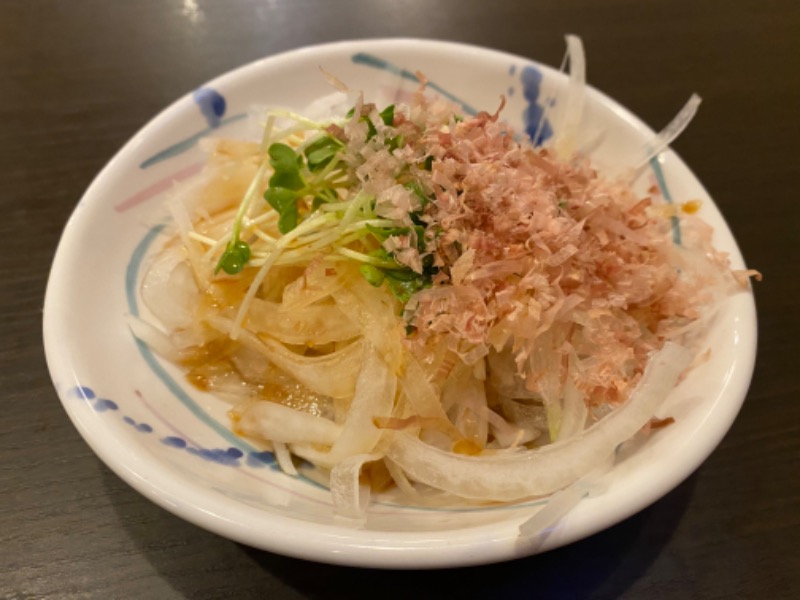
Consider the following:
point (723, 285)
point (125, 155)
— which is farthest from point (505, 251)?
point (125, 155)

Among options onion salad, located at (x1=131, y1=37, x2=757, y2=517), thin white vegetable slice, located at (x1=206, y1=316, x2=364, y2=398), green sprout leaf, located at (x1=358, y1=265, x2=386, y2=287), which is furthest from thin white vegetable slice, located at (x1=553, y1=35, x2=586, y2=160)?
thin white vegetable slice, located at (x1=206, y1=316, x2=364, y2=398)

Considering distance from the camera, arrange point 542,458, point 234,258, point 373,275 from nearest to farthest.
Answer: point 542,458 → point 373,275 → point 234,258

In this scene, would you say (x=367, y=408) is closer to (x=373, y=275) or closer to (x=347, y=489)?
(x=347, y=489)

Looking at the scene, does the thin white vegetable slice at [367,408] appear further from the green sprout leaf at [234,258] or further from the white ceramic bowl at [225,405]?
the green sprout leaf at [234,258]

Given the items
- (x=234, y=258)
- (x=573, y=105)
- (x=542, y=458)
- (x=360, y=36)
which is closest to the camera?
(x=542, y=458)

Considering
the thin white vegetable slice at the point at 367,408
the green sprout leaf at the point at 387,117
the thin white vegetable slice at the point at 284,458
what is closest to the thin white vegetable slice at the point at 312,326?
the thin white vegetable slice at the point at 367,408

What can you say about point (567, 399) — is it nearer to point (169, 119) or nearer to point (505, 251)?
point (505, 251)

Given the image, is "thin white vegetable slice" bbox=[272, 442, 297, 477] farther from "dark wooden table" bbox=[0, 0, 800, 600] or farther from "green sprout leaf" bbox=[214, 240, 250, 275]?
"green sprout leaf" bbox=[214, 240, 250, 275]

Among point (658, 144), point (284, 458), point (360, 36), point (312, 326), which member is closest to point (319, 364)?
point (312, 326)
